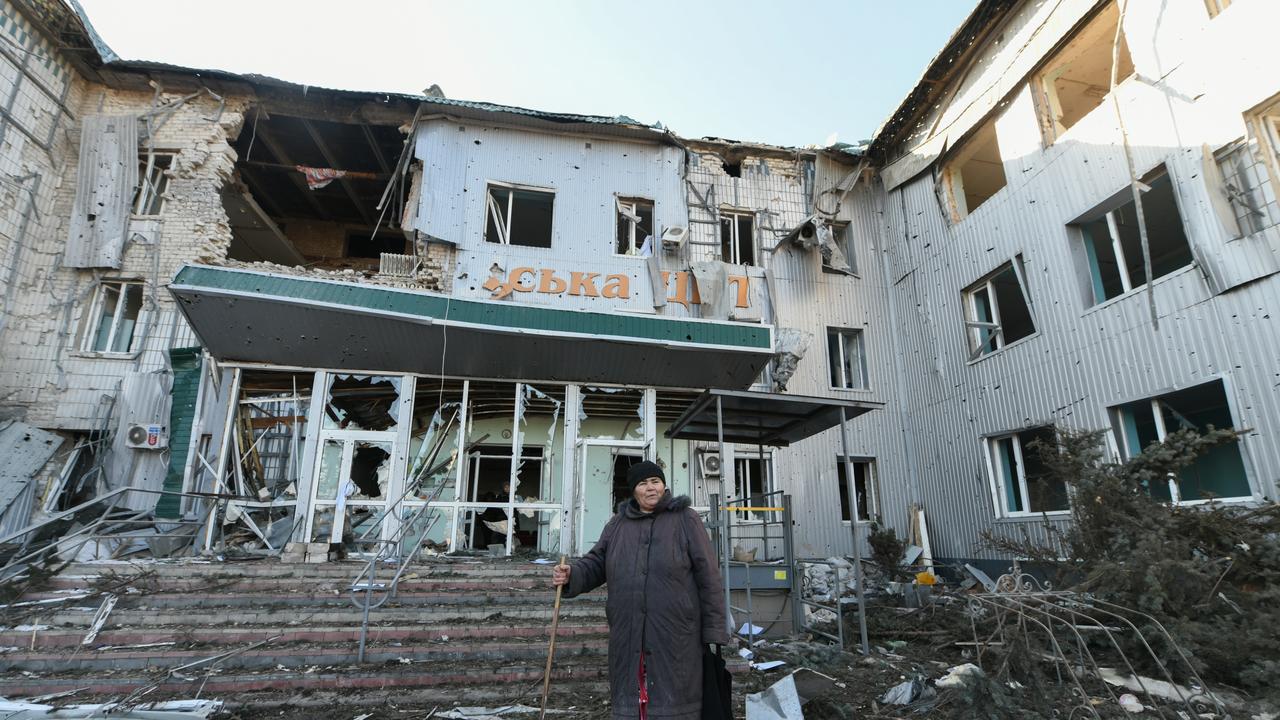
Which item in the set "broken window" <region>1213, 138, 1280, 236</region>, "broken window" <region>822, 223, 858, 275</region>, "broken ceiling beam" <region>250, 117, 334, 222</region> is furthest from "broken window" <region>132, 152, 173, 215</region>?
"broken window" <region>1213, 138, 1280, 236</region>

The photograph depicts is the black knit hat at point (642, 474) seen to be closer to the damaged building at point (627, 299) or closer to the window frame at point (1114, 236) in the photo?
the damaged building at point (627, 299)

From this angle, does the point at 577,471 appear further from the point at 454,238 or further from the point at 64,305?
the point at 64,305

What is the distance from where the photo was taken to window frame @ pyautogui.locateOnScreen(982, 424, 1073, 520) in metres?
10.8

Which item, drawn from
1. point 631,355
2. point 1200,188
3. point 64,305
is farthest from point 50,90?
point 1200,188

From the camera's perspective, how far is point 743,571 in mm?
8008

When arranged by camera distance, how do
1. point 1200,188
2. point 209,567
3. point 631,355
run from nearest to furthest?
1. point 209,567
2. point 1200,188
3. point 631,355

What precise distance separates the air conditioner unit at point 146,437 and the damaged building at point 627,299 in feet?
0.24

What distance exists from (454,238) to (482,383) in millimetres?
3512

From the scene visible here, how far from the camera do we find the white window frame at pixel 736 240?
45.8 feet

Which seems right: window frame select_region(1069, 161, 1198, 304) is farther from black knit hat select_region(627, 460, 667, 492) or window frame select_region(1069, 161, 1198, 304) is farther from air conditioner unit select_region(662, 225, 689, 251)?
black knit hat select_region(627, 460, 667, 492)

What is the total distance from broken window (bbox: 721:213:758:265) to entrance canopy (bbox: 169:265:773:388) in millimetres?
4138

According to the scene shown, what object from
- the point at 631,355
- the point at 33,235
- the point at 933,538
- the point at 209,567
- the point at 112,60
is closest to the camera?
the point at 209,567

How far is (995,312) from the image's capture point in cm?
1200

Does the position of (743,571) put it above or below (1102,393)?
below
